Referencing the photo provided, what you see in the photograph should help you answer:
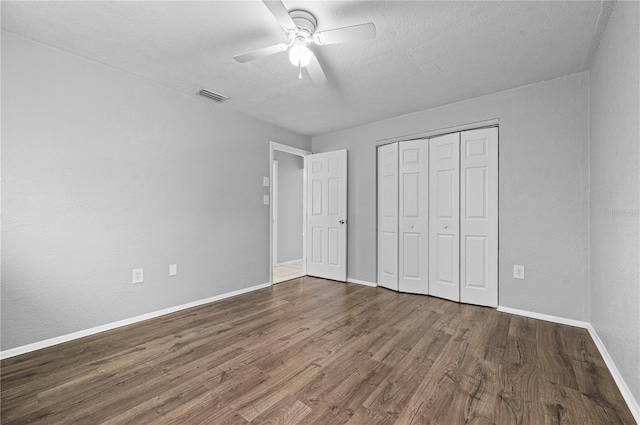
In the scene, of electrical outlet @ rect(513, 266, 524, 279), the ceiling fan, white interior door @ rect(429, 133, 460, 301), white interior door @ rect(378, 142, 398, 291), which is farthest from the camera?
white interior door @ rect(378, 142, 398, 291)

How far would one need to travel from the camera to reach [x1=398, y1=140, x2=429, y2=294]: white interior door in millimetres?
3592

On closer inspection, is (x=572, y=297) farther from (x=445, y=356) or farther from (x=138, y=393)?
(x=138, y=393)

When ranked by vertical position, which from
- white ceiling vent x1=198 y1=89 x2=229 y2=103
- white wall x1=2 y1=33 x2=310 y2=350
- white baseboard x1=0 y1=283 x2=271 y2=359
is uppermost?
white ceiling vent x1=198 y1=89 x2=229 y2=103

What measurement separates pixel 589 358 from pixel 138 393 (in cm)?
306

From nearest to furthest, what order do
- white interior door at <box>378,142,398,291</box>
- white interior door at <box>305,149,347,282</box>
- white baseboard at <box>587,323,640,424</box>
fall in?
white baseboard at <box>587,323,640,424</box>
white interior door at <box>378,142,398,291</box>
white interior door at <box>305,149,347,282</box>

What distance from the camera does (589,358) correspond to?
2.02m

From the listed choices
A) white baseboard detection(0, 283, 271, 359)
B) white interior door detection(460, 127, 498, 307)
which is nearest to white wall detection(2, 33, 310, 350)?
white baseboard detection(0, 283, 271, 359)

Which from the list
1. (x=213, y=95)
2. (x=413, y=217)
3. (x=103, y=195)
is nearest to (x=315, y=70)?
(x=213, y=95)

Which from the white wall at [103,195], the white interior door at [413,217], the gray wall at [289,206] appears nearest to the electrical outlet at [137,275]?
the white wall at [103,195]

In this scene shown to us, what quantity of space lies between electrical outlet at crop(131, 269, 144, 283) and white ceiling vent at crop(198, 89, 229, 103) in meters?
1.98

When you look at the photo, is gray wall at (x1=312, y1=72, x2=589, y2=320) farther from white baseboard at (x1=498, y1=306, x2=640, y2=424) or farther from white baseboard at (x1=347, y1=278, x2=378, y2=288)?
white baseboard at (x1=347, y1=278, x2=378, y2=288)

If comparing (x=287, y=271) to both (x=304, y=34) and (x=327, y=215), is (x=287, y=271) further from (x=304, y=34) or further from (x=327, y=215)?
(x=304, y=34)

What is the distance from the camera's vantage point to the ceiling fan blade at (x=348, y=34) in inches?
66.2

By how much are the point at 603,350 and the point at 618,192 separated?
121 centimetres
